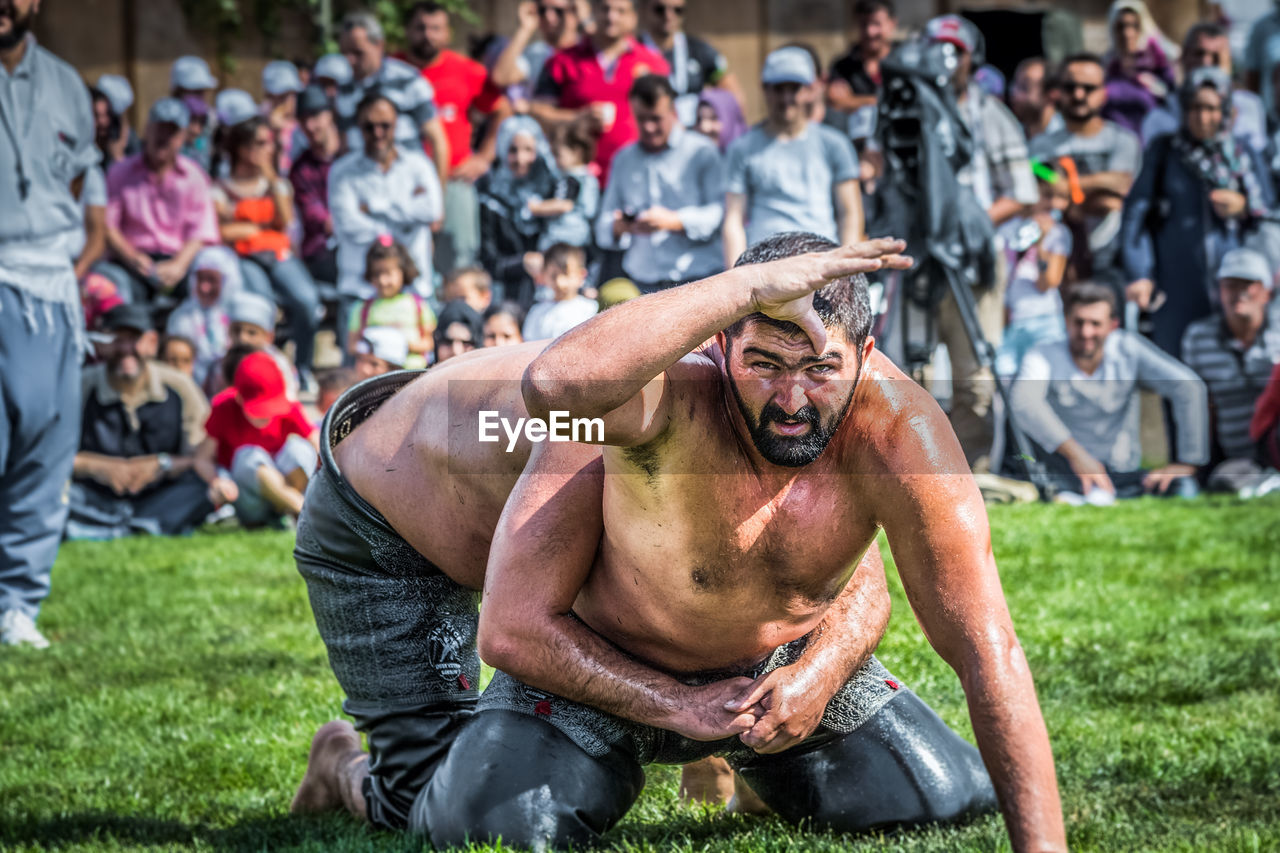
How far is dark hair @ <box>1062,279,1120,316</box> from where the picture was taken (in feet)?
24.0

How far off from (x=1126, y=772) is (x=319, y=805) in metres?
1.90

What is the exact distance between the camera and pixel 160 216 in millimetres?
9219

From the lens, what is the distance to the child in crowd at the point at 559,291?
300 inches

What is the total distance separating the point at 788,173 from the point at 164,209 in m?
4.07

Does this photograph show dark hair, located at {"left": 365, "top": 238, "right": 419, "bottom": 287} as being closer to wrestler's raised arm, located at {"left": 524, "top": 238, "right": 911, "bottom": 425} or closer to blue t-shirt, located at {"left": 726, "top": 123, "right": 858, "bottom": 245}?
blue t-shirt, located at {"left": 726, "top": 123, "right": 858, "bottom": 245}

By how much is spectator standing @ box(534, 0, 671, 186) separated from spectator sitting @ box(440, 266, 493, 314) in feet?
3.04

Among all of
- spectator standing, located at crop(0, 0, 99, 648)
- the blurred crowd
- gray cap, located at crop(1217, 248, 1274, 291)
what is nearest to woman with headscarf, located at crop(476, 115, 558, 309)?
the blurred crowd

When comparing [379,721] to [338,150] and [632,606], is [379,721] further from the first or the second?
[338,150]

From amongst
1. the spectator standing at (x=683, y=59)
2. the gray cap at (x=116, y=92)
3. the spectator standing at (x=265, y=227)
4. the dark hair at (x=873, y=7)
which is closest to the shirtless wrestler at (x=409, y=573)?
the spectator standing at (x=683, y=59)

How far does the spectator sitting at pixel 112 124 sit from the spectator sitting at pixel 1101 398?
608 cm

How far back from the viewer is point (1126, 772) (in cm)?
354

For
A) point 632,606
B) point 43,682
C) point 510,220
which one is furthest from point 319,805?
point 510,220

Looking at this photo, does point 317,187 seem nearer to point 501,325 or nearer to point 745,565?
point 501,325

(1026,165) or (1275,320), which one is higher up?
(1026,165)
